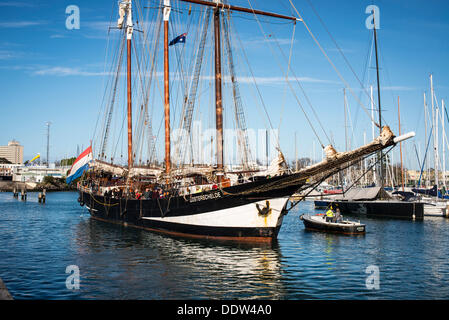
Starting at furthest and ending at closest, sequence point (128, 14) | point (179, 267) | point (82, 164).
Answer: point (128, 14) < point (82, 164) < point (179, 267)

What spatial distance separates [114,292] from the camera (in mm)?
16062

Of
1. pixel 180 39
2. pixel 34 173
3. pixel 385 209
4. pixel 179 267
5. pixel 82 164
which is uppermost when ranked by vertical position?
pixel 180 39

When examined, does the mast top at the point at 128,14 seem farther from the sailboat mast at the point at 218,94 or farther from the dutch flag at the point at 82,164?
the sailboat mast at the point at 218,94

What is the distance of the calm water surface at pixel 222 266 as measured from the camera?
53.8 feet

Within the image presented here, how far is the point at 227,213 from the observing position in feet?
90.5

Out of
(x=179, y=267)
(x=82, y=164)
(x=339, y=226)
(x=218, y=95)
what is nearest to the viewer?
(x=179, y=267)

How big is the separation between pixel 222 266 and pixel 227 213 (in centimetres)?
698

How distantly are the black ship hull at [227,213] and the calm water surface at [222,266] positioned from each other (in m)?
1.21

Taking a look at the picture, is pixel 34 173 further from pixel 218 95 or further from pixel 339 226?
pixel 339 226

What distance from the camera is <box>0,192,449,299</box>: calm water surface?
16.4 m

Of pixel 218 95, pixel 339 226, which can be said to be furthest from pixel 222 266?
pixel 339 226

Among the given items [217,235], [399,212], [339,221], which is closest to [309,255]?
[217,235]

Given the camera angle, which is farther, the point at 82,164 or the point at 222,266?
the point at 82,164

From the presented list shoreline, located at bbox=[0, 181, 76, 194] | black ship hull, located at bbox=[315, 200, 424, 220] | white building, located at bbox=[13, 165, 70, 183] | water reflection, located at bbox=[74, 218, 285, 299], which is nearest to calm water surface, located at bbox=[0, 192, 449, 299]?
water reflection, located at bbox=[74, 218, 285, 299]
